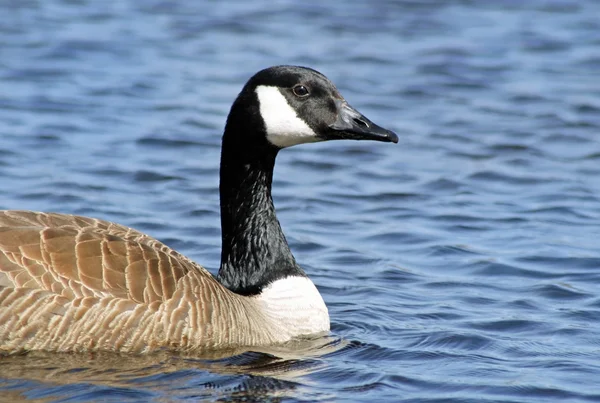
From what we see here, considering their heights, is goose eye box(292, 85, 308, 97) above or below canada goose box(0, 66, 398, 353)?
above

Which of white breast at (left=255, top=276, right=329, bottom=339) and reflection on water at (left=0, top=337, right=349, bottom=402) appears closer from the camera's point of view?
reflection on water at (left=0, top=337, right=349, bottom=402)

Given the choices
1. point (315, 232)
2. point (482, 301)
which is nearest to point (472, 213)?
point (315, 232)

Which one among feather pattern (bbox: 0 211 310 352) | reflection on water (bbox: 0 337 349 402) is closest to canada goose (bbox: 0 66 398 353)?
feather pattern (bbox: 0 211 310 352)

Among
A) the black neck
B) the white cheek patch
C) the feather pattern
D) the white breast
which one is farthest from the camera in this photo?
the black neck

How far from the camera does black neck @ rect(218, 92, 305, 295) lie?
9898mm

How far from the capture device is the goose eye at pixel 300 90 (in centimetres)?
959

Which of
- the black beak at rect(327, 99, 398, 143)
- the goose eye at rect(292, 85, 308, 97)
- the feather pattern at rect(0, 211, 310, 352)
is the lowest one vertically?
the feather pattern at rect(0, 211, 310, 352)

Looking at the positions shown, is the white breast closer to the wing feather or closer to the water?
the water

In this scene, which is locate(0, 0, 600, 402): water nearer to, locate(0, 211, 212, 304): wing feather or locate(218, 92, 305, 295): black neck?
locate(0, 211, 212, 304): wing feather

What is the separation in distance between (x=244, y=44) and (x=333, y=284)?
9612mm

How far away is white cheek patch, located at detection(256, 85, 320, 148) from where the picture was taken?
952cm

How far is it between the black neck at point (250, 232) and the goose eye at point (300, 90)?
59 centimetres

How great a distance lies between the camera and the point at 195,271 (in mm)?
9242

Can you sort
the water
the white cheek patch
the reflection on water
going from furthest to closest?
the white cheek patch < the water < the reflection on water
